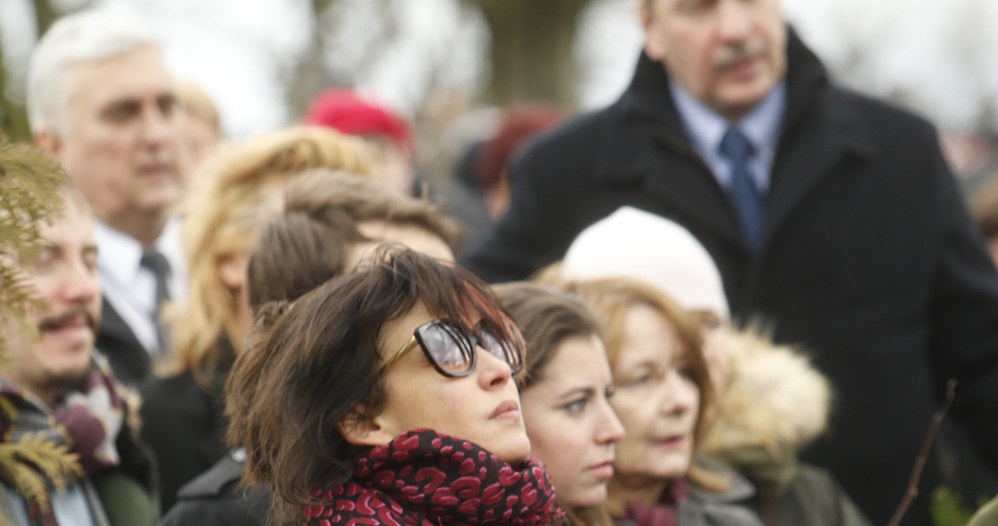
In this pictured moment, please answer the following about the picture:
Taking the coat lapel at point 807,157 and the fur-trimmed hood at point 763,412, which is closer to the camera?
the fur-trimmed hood at point 763,412

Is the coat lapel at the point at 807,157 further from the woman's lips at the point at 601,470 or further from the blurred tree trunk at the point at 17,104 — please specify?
the blurred tree trunk at the point at 17,104

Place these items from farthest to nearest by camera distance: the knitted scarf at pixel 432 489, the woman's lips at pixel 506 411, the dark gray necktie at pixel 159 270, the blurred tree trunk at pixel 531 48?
the blurred tree trunk at pixel 531 48 < the dark gray necktie at pixel 159 270 < the woman's lips at pixel 506 411 < the knitted scarf at pixel 432 489

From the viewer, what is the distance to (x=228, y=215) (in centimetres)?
443

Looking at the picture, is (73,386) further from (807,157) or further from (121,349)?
(807,157)

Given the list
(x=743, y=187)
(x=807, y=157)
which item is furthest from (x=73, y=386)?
(x=807, y=157)

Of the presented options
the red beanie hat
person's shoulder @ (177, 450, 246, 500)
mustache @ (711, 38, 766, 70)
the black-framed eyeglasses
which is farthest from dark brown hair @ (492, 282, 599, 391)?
the red beanie hat

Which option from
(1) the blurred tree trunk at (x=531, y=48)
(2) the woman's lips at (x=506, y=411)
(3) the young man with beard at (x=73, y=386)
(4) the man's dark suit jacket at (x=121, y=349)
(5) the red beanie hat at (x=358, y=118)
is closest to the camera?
(2) the woman's lips at (x=506, y=411)

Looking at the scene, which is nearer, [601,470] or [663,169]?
[601,470]

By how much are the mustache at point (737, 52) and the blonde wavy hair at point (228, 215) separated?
124 centimetres

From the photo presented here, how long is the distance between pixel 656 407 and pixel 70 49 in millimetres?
2838

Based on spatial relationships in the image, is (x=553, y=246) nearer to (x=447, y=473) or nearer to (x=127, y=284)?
(x=127, y=284)

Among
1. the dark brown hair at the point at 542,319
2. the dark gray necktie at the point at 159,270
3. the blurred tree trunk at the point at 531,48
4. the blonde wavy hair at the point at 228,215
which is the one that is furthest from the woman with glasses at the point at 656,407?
the blurred tree trunk at the point at 531,48

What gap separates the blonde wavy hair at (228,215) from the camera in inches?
172

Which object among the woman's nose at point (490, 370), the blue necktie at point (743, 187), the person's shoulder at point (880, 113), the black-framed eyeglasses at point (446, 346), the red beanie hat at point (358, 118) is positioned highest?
the black-framed eyeglasses at point (446, 346)
